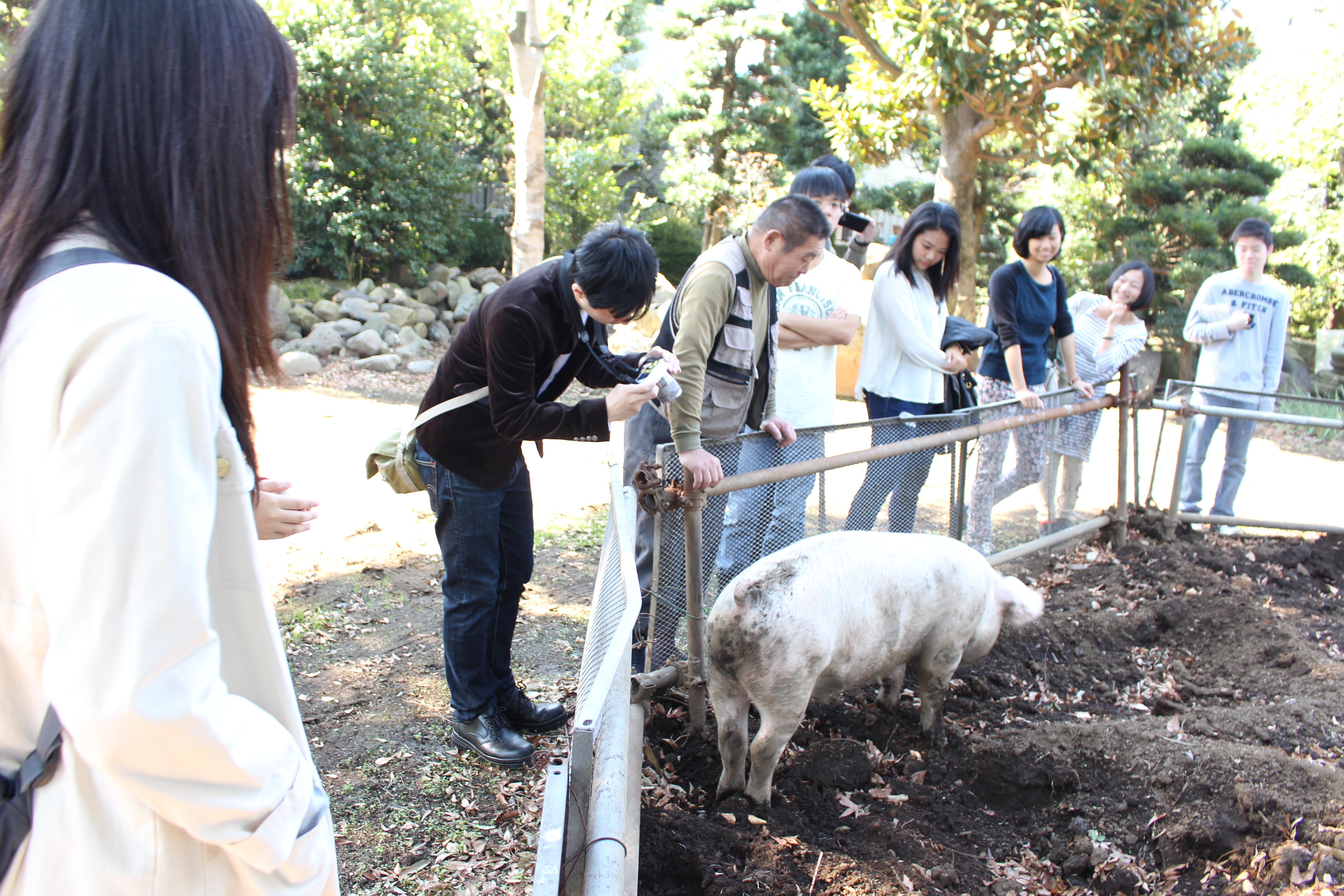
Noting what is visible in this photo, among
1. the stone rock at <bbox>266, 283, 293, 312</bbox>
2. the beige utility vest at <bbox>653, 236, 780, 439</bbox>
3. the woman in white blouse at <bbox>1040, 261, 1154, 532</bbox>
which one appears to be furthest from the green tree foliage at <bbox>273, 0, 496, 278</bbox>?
the beige utility vest at <bbox>653, 236, 780, 439</bbox>

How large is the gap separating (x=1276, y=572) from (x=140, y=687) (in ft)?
20.3

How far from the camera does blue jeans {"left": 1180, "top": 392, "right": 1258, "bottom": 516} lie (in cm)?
585

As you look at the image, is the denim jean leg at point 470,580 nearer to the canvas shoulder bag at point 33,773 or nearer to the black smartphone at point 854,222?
the canvas shoulder bag at point 33,773

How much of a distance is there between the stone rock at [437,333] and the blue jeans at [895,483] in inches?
401

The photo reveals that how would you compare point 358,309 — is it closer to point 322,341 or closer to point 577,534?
point 322,341

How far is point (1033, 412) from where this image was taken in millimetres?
4742

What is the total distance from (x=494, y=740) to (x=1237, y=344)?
18.8 feet

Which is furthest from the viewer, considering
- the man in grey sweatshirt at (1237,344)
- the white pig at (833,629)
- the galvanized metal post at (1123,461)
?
the man in grey sweatshirt at (1237,344)

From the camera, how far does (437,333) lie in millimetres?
13266

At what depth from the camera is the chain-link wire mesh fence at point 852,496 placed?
3.18 m

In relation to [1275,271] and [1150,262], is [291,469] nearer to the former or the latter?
[1150,262]

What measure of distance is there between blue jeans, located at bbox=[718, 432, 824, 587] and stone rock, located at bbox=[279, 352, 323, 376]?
845 cm

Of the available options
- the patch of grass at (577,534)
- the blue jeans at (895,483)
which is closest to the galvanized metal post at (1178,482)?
the blue jeans at (895,483)

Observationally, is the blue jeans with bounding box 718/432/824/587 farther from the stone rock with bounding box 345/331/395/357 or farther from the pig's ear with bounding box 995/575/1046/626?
the stone rock with bounding box 345/331/395/357
